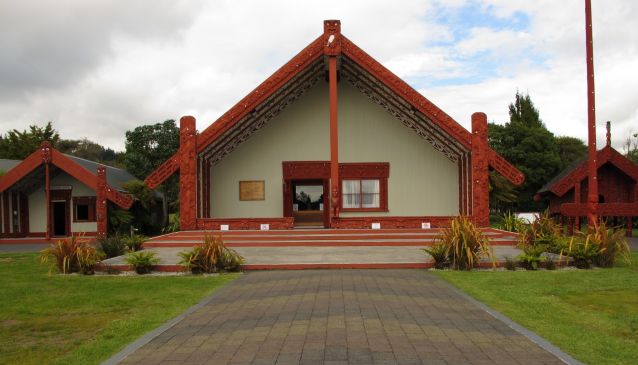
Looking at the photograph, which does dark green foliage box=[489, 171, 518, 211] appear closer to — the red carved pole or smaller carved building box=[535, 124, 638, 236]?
smaller carved building box=[535, 124, 638, 236]

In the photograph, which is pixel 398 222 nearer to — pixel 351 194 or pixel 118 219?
pixel 351 194

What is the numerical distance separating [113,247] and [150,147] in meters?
20.9

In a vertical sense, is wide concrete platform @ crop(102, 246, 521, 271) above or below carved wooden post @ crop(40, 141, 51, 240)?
below

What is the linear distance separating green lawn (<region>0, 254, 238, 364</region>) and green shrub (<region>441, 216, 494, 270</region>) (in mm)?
4432

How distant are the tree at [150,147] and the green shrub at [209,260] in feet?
75.7

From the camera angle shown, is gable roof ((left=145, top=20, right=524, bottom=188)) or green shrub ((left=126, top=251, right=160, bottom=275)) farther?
gable roof ((left=145, top=20, right=524, bottom=188))

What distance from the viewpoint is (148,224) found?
29.3 m

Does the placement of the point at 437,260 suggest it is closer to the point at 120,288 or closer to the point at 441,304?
the point at 441,304

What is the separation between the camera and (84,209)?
2661 cm

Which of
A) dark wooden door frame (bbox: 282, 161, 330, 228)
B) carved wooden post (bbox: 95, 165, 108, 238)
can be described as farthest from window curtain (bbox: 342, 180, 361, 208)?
carved wooden post (bbox: 95, 165, 108, 238)

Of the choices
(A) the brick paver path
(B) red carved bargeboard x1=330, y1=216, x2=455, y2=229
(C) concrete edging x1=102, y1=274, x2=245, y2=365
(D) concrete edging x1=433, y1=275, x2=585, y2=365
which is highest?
(B) red carved bargeboard x1=330, y1=216, x2=455, y2=229

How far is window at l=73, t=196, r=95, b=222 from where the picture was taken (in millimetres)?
26297

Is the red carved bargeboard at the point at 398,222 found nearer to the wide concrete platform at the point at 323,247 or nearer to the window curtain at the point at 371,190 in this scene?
the wide concrete platform at the point at 323,247

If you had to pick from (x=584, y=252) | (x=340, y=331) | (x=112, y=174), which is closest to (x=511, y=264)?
(x=584, y=252)
